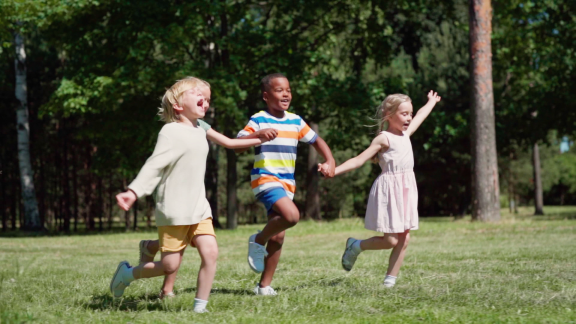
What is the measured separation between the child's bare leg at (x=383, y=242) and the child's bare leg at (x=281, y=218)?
3.59 ft

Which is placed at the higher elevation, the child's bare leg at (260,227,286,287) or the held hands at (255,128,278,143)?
the held hands at (255,128,278,143)

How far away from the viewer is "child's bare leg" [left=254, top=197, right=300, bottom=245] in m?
5.99

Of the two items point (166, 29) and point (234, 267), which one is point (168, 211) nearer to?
point (234, 267)

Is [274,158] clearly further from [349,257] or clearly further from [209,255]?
[349,257]

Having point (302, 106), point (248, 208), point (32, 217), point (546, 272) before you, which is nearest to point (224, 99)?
point (302, 106)

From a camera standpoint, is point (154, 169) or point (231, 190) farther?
point (231, 190)

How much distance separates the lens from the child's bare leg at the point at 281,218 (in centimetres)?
599

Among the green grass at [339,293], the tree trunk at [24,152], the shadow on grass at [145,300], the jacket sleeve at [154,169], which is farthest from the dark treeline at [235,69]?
the jacket sleeve at [154,169]

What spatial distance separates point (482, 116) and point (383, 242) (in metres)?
13.0

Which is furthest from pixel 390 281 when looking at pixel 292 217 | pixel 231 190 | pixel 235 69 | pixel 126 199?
pixel 231 190

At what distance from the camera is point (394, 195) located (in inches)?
263

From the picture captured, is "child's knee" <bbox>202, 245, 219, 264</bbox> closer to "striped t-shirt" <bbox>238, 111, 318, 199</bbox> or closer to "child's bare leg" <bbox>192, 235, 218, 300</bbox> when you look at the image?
"child's bare leg" <bbox>192, 235, 218, 300</bbox>

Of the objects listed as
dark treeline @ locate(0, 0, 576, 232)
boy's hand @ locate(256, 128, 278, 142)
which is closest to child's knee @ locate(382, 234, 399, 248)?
boy's hand @ locate(256, 128, 278, 142)

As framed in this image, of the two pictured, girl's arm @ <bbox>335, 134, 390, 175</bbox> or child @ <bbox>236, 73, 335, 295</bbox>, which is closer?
child @ <bbox>236, 73, 335, 295</bbox>
